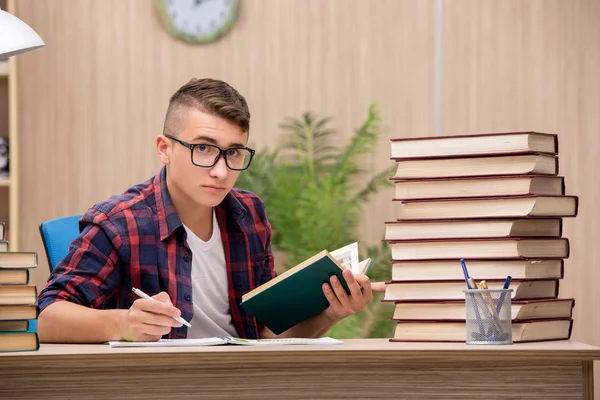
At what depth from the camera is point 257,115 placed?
4.30 metres

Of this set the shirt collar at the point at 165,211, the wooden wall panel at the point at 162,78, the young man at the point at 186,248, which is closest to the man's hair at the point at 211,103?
the young man at the point at 186,248

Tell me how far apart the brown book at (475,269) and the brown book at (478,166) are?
0.55ft

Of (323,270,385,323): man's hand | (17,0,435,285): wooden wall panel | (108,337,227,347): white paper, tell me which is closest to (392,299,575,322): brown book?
(323,270,385,323): man's hand

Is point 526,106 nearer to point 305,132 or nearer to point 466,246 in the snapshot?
point 305,132

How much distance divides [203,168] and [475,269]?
69 centimetres

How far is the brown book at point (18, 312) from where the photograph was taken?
1.42 m

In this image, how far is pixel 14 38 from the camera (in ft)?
6.98

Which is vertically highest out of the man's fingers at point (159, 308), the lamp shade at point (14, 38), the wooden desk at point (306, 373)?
the lamp shade at point (14, 38)

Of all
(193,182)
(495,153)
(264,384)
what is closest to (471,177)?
(495,153)

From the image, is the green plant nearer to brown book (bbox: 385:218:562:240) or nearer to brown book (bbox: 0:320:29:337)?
brown book (bbox: 385:218:562:240)

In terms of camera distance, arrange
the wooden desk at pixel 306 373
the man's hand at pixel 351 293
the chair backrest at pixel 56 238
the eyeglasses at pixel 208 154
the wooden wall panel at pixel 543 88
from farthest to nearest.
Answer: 1. the wooden wall panel at pixel 543 88
2. the chair backrest at pixel 56 238
3. the eyeglasses at pixel 208 154
4. the man's hand at pixel 351 293
5. the wooden desk at pixel 306 373

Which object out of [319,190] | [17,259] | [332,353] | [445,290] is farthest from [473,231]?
[319,190]

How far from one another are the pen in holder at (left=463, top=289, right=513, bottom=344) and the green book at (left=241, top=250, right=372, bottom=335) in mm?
270

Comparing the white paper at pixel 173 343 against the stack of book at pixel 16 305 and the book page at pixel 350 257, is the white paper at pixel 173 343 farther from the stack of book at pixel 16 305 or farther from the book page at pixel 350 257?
the book page at pixel 350 257
